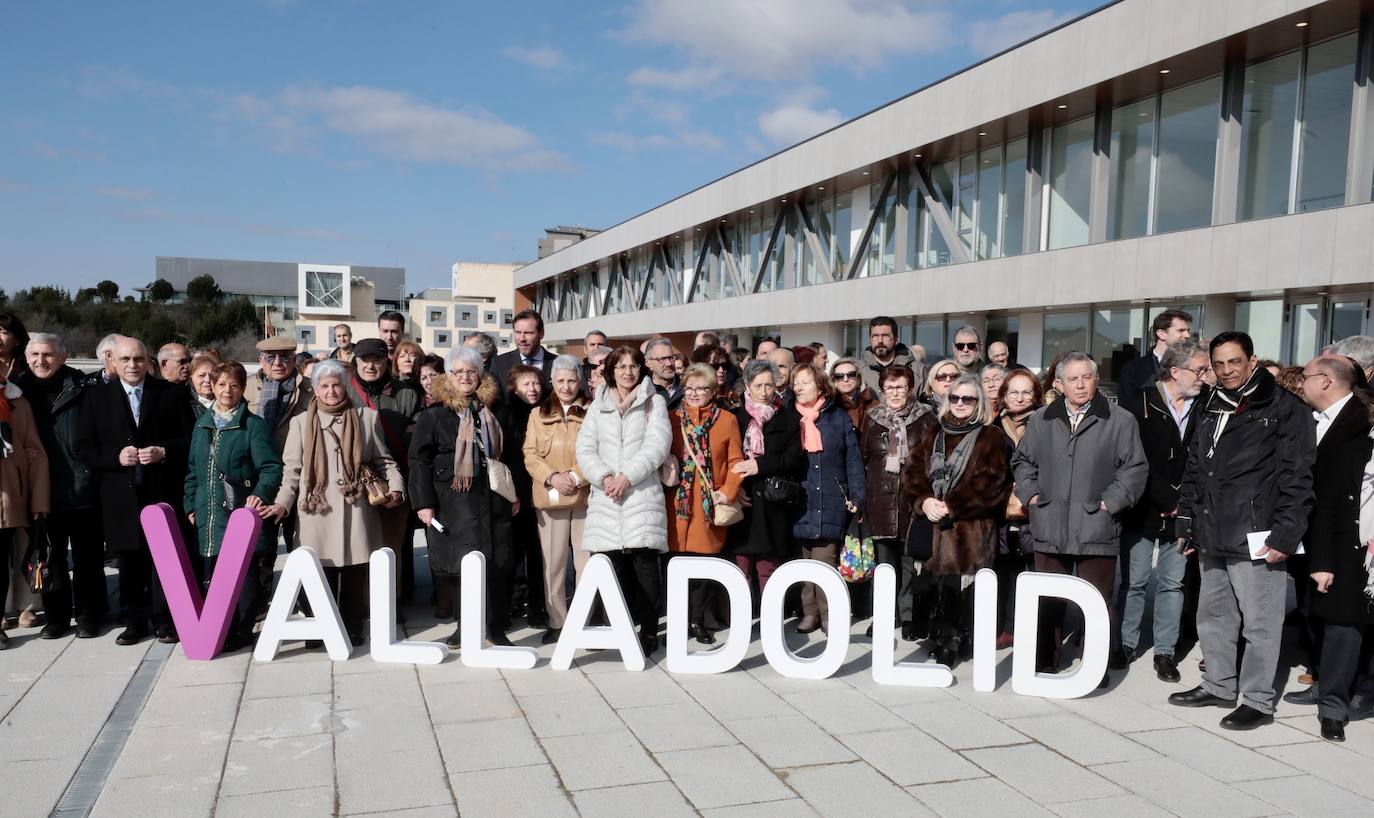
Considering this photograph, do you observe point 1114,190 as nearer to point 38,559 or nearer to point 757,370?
point 757,370

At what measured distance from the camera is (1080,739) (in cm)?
461

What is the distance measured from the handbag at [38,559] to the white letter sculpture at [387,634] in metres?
2.38

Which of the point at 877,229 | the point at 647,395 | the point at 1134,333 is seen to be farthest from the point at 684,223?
the point at 647,395

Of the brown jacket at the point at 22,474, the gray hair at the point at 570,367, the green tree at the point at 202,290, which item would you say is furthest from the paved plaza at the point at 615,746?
the green tree at the point at 202,290

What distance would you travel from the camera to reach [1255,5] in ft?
37.6

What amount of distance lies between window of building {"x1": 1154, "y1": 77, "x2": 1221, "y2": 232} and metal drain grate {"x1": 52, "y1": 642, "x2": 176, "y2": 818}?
13820mm

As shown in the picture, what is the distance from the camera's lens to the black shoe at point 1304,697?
5.18 meters

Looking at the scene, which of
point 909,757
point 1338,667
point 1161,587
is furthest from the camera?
point 1161,587

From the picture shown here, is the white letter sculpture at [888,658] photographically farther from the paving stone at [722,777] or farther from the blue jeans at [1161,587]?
the blue jeans at [1161,587]

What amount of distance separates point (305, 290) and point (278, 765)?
87632 millimetres

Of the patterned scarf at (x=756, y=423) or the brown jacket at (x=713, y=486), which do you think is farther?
the patterned scarf at (x=756, y=423)

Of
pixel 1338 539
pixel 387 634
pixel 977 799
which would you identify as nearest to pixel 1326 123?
pixel 1338 539

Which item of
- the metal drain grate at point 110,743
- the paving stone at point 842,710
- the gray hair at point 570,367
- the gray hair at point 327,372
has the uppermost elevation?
the gray hair at point 570,367

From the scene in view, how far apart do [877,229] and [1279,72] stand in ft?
31.6
